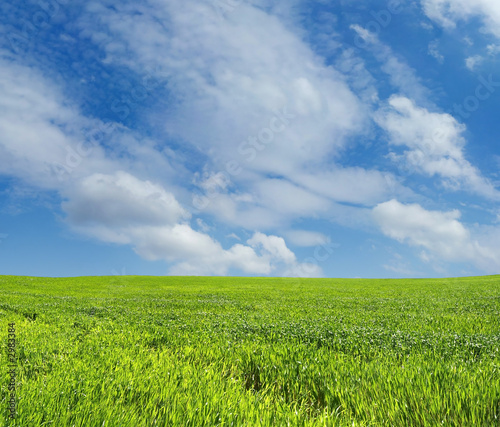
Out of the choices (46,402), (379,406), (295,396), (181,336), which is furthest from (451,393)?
(181,336)

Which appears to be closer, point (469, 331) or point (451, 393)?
point (451, 393)

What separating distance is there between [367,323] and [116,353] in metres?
10.1

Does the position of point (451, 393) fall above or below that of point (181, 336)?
above

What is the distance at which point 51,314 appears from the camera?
1702cm

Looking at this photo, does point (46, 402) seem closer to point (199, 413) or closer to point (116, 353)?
point (199, 413)

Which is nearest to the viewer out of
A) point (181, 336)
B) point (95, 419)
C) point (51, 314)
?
point (95, 419)

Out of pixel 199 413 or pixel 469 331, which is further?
pixel 469 331

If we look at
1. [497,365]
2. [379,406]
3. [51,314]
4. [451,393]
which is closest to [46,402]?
[379,406]

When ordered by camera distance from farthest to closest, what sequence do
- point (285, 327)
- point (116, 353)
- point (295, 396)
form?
point (285, 327) → point (116, 353) → point (295, 396)

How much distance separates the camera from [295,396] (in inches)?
240

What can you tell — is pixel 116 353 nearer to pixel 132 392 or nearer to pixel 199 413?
pixel 132 392

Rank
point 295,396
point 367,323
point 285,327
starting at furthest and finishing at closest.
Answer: point 367,323
point 285,327
point 295,396

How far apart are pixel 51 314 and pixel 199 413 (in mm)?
15912

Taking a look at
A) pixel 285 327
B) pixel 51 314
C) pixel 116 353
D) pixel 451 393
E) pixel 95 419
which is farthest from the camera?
pixel 51 314
